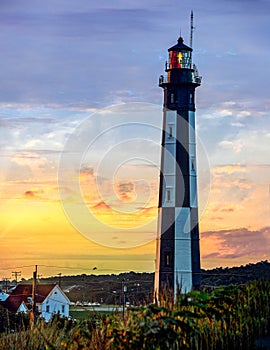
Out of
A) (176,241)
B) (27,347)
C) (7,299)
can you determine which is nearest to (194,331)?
(27,347)

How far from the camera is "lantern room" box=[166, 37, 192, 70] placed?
38688mm

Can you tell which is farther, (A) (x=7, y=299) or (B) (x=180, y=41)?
(A) (x=7, y=299)

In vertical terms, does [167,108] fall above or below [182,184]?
above

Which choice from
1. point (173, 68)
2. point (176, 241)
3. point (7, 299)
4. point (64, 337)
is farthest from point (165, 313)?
point (7, 299)

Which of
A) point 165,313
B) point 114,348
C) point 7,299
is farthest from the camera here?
point 7,299

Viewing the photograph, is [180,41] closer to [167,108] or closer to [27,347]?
[167,108]

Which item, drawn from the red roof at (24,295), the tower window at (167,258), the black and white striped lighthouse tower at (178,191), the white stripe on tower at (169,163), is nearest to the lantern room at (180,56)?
the black and white striped lighthouse tower at (178,191)

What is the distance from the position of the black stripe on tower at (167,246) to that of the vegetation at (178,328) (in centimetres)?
2392

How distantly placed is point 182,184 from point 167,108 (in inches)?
141

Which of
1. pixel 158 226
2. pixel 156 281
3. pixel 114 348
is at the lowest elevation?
pixel 114 348

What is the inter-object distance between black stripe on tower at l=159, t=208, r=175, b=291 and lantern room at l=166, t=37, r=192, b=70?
6601 millimetres

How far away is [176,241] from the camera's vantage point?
3666 cm

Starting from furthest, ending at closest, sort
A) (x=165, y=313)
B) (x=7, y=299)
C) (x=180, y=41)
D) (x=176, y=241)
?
(x=7, y=299) → (x=180, y=41) → (x=176, y=241) → (x=165, y=313)

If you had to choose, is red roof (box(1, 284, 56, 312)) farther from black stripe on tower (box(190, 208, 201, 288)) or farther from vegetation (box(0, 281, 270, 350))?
vegetation (box(0, 281, 270, 350))
